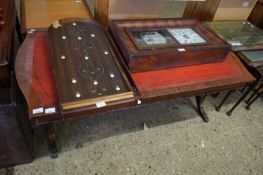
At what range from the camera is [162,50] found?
116 cm

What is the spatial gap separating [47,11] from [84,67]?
695 millimetres

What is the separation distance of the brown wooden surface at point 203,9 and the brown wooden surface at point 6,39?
1245mm

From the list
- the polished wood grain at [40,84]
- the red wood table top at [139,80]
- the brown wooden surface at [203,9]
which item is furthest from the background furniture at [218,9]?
the polished wood grain at [40,84]

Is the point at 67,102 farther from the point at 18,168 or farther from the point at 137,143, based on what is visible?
the point at 137,143

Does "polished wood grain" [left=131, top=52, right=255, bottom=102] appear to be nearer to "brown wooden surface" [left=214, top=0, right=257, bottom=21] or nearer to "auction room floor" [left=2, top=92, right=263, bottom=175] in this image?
"auction room floor" [left=2, top=92, right=263, bottom=175]

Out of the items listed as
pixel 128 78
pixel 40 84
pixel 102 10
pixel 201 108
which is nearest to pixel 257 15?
pixel 201 108

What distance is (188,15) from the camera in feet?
5.87

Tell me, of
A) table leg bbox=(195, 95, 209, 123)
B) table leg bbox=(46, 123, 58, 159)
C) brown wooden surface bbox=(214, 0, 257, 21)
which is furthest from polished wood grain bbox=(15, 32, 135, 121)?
brown wooden surface bbox=(214, 0, 257, 21)

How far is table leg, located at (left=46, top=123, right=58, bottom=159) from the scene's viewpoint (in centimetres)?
120

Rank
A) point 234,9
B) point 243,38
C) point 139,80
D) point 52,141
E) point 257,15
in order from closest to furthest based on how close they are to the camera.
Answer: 1. point 139,80
2. point 52,141
3. point 243,38
4. point 234,9
5. point 257,15

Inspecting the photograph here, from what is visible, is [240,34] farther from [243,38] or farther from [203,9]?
[203,9]

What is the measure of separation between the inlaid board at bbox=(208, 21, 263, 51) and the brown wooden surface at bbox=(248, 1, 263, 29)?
150 millimetres

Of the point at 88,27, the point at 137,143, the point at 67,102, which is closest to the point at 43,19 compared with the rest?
the point at 88,27

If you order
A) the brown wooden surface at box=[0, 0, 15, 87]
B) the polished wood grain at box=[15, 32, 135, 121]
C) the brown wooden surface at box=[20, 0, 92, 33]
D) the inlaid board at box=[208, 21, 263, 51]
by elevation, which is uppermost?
the brown wooden surface at box=[0, 0, 15, 87]
